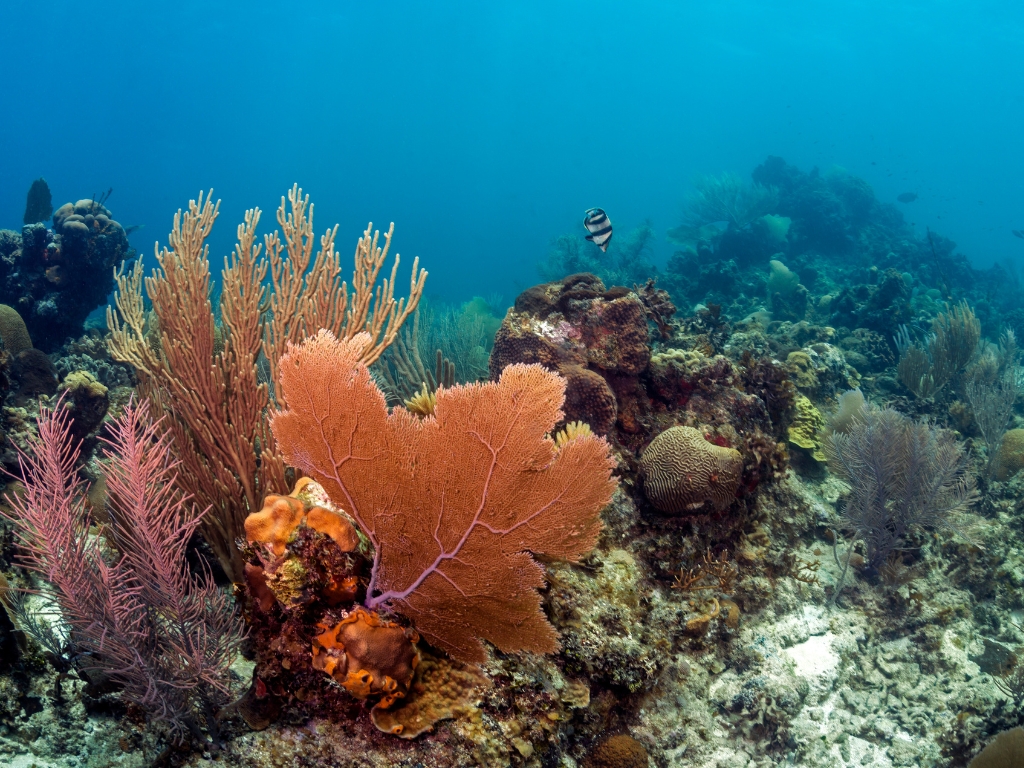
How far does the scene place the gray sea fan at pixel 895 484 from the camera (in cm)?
495

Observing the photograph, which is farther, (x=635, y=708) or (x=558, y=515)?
(x=635, y=708)

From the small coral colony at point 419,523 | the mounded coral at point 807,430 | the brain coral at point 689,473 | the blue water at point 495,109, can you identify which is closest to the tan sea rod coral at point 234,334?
the small coral colony at point 419,523

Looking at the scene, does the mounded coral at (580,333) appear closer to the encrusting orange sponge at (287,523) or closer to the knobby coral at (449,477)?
the knobby coral at (449,477)

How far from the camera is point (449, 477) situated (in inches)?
88.4

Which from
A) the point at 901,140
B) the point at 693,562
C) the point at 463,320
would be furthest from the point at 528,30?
the point at 693,562

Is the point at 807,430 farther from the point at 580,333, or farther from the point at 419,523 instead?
the point at 419,523

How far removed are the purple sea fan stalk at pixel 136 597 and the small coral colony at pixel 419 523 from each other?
16 mm

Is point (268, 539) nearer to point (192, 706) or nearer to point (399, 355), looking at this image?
point (192, 706)

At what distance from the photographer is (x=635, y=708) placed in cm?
336

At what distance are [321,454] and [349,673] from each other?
930 millimetres

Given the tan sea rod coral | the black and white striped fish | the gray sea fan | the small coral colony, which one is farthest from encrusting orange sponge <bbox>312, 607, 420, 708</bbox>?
the black and white striped fish

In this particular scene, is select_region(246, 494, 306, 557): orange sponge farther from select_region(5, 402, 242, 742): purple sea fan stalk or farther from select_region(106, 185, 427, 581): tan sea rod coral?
select_region(106, 185, 427, 581): tan sea rod coral

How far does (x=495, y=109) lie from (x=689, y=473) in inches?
5855

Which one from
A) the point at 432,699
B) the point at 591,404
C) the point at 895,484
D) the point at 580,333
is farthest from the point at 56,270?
the point at 895,484
